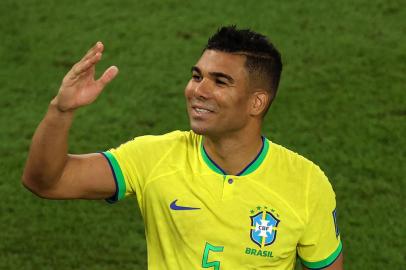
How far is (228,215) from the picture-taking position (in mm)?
4262

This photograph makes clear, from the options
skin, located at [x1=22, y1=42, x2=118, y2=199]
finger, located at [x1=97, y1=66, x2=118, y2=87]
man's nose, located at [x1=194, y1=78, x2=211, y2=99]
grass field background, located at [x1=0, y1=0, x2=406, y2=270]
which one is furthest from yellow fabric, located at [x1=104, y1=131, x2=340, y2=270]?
grass field background, located at [x1=0, y1=0, x2=406, y2=270]

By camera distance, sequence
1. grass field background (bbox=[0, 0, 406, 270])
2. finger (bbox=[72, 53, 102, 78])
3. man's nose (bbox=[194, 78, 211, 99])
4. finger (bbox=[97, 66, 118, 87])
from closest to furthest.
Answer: finger (bbox=[72, 53, 102, 78]), finger (bbox=[97, 66, 118, 87]), man's nose (bbox=[194, 78, 211, 99]), grass field background (bbox=[0, 0, 406, 270])

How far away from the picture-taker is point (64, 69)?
10.5 metres

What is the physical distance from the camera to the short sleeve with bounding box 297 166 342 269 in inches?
169

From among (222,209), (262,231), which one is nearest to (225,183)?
(222,209)

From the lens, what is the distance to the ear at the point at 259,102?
14.4 ft

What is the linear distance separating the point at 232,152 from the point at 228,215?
323 millimetres

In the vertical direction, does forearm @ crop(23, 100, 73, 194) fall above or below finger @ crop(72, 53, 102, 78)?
below

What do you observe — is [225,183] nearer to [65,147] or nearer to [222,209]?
[222,209]

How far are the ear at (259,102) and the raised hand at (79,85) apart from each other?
3.00 feet

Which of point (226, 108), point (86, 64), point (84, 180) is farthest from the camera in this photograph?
point (226, 108)

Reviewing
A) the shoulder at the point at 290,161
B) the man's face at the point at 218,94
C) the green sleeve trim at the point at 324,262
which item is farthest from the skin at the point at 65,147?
the green sleeve trim at the point at 324,262

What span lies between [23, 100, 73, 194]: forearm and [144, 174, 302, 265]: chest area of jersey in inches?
22.6

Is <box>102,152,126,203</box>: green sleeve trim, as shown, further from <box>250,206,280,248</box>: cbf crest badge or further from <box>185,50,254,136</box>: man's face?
<box>250,206,280,248</box>: cbf crest badge
